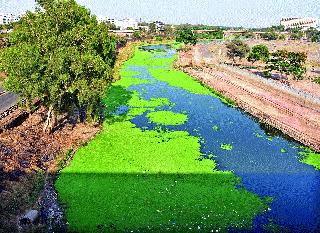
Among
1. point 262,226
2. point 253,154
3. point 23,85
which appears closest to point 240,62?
point 253,154

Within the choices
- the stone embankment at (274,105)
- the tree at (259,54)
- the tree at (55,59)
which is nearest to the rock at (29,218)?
the tree at (55,59)

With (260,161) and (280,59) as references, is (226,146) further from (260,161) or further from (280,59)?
(280,59)

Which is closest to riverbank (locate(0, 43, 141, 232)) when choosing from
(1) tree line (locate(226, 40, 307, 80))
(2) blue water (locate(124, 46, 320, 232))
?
(2) blue water (locate(124, 46, 320, 232))

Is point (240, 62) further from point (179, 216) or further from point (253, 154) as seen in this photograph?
point (179, 216)

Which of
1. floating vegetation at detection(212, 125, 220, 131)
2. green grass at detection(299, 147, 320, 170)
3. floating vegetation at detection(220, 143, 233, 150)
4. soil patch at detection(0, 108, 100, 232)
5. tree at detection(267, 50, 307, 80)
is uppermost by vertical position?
tree at detection(267, 50, 307, 80)

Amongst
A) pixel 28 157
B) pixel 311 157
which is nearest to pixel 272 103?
pixel 311 157

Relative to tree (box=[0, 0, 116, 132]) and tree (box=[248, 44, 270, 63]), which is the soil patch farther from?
tree (box=[248, 44, 270, 63])

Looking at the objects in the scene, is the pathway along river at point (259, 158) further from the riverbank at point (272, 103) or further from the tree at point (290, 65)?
the tree at point (290, 65)
